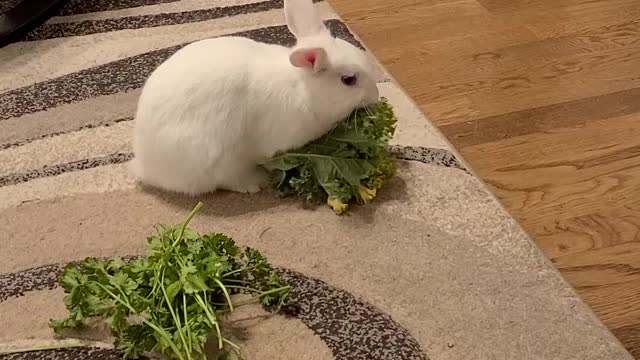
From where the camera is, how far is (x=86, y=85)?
1766 millimetres

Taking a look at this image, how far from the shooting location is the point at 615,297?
1311mm

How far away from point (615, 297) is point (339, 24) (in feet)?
3.03

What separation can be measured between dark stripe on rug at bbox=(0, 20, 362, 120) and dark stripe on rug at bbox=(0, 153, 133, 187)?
20cm

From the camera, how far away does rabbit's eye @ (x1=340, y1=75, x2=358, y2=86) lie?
140 cm

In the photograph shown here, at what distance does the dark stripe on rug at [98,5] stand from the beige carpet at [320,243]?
27 centimetres

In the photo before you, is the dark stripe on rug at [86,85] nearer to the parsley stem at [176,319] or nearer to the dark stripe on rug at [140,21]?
the dark stripe on rug at [140,21]

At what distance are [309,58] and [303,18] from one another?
0.10 metres

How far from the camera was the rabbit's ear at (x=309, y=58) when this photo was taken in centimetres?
135

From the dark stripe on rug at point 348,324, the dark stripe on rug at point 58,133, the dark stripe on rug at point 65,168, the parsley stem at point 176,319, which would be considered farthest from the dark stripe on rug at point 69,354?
the dark stripe on rug at point 58,133

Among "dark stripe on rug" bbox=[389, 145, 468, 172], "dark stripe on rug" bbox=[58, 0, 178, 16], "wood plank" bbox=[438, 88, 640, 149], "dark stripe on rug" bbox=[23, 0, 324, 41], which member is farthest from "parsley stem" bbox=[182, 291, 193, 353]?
"dark stripe on rug" bbox=[58, 0, 178, 16]

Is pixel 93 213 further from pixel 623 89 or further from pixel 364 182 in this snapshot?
pixel 623 89

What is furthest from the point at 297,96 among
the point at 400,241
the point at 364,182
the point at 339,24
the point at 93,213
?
the point at 339,24

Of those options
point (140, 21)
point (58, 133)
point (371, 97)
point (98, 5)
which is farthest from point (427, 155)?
point (98, 5)

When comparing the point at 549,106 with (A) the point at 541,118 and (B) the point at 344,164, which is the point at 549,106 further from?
(B) the point at 344,164
